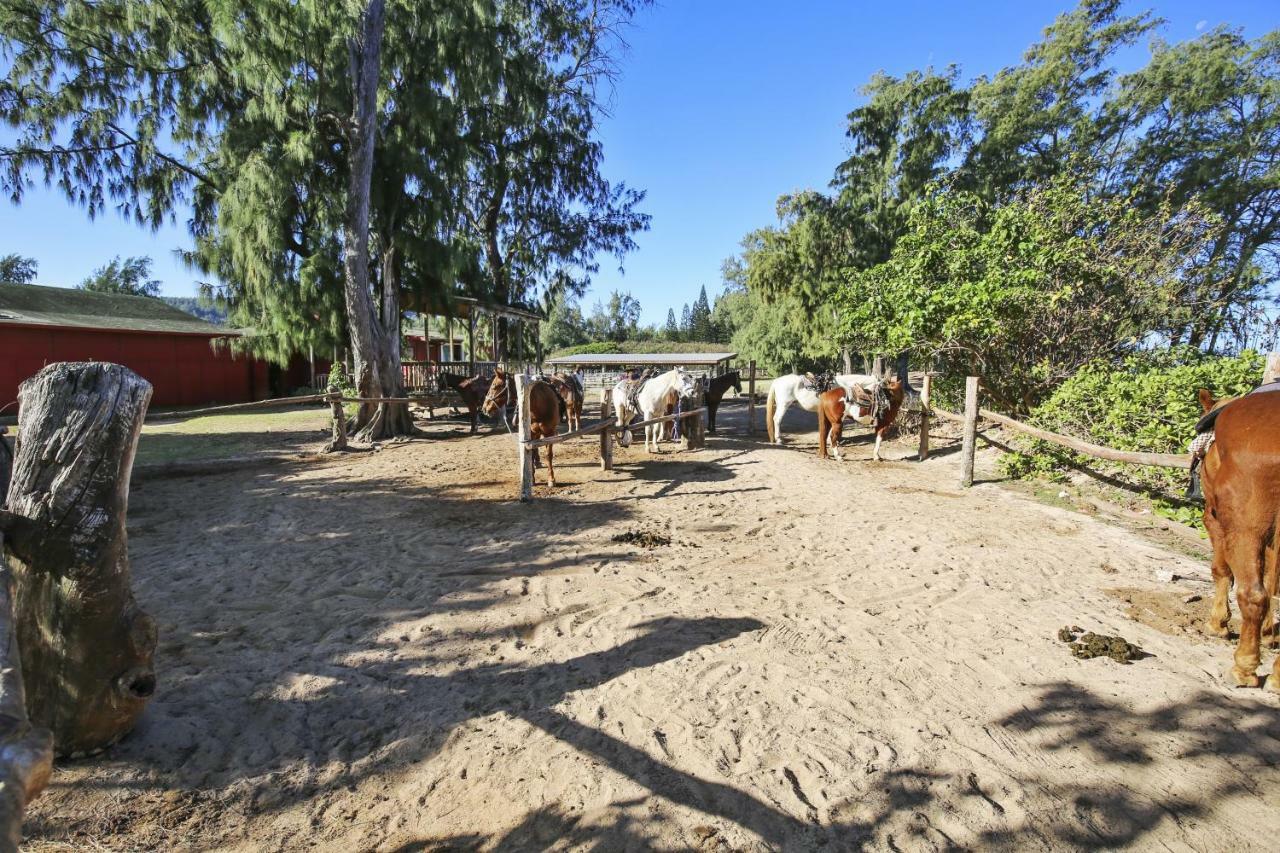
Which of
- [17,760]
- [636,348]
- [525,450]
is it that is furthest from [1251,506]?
[636,348]

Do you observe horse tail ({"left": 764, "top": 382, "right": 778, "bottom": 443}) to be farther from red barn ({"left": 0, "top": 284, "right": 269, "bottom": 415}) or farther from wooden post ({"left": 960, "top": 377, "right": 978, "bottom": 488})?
red barn ({"left": 0, "top": 284, "right": 269, "bottom": 415})

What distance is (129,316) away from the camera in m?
23.0

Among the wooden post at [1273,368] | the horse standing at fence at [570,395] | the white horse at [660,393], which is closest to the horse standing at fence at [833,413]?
the white horse at [660,393]

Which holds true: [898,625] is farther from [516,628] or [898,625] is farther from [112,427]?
[112,427]

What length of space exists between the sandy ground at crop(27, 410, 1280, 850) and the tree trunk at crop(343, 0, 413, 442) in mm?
7483

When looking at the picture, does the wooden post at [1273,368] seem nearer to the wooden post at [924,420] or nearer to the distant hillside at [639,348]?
the wooden post at [924,420]

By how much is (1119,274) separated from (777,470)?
6.04 metres

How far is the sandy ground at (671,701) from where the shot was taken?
2375 millimetres

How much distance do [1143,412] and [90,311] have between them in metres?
30.8

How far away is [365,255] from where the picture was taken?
12.9 m

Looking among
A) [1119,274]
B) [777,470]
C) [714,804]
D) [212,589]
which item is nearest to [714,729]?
[714,804]

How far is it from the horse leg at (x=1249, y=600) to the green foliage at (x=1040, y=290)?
22.0 ft

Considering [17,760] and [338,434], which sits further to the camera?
[338,434]

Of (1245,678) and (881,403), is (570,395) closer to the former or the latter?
(881,403)
